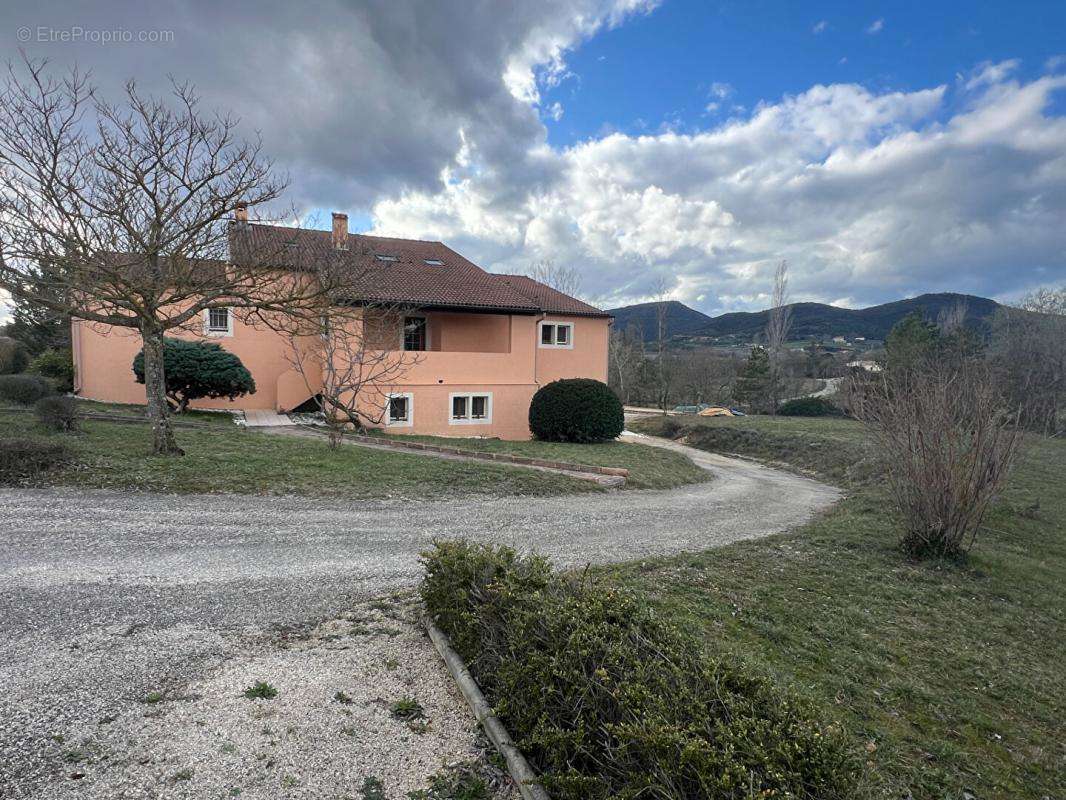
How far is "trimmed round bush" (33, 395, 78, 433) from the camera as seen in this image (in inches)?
418

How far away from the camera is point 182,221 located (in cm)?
1023

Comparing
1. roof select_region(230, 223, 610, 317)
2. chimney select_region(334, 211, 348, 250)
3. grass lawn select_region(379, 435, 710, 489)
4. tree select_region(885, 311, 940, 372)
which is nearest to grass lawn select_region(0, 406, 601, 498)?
grass lawn select_region(379, 435, 710, 489)

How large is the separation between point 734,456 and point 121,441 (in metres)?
21.0

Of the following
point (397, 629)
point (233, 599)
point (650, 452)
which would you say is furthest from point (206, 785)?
point (650, 452)

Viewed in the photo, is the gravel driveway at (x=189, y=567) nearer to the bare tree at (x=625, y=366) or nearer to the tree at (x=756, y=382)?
the tree at (x=756, y=382)

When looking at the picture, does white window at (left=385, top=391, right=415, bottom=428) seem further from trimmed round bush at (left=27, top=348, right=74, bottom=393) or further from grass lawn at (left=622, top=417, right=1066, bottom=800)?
trimmed round bush at (left=27, top=348, right=74, bottom=393)

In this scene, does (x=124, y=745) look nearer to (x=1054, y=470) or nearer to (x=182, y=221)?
(x=182, y=221)

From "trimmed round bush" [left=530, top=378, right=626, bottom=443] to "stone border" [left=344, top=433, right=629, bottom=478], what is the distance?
13.4 feet

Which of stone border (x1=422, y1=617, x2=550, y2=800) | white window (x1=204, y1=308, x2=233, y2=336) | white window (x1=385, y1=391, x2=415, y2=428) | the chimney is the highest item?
the chimney

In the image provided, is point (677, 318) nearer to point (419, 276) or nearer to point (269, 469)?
point (419, 276)

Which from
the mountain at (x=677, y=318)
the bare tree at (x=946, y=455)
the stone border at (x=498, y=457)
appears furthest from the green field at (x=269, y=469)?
the mountain at (x=677, y=318)

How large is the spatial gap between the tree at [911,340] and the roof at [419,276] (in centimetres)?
2008

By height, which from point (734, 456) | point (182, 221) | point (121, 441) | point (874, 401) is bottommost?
point (734, 456)

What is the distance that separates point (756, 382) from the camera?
1496 inches
